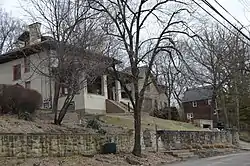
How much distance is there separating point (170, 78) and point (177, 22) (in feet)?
119

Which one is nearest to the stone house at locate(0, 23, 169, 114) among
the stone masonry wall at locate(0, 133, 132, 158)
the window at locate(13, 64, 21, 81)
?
the window at locate(13, 64, 21, 81)

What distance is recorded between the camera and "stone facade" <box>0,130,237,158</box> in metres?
18.6

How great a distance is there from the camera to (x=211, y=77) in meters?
41.1

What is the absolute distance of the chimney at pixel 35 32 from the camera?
1042 inches

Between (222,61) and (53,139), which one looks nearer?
(53,139)

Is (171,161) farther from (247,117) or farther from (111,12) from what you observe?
(247,117)

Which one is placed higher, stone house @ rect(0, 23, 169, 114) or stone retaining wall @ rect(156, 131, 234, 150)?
stone house @ rect(0, 23, 169, 114)

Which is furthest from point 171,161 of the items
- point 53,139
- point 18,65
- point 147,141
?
point 18,65

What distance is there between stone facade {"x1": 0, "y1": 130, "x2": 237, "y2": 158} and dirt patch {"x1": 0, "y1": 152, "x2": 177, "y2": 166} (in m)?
0.54

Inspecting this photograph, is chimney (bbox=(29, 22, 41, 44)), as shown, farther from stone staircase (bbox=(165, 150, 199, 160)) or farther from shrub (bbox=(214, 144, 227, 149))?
shrub (bbox=(214, 144, 227, 149))

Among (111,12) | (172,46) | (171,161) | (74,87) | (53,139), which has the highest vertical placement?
(111,12)

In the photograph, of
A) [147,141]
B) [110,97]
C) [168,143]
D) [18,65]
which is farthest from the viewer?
[110,97]

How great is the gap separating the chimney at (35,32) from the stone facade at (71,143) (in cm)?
766

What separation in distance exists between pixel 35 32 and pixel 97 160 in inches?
400
